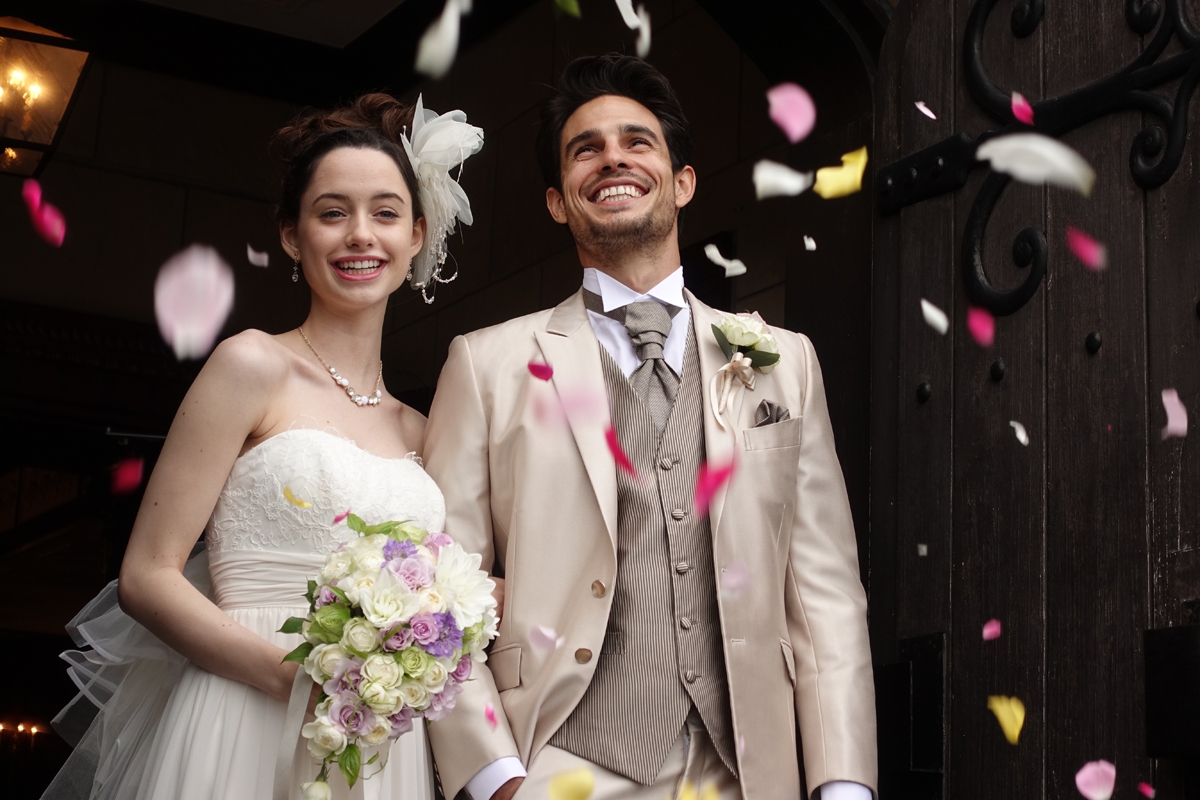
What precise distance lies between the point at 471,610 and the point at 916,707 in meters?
0.93

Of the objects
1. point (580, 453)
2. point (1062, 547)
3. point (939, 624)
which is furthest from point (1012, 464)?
point (580, 453)

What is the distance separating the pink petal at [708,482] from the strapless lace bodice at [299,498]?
43 centimetres

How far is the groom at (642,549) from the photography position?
200 centimetres

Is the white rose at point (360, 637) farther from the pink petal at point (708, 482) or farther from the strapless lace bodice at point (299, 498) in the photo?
the pink petal at point (708, 482)

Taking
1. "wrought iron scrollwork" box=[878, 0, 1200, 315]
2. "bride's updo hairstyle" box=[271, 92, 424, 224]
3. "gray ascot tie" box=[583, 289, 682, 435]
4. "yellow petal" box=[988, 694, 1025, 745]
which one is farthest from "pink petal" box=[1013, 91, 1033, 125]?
"bride's updo hairstyle" box=[271, 92, 424, 224]

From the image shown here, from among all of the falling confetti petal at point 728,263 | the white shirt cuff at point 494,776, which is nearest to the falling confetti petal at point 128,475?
the falling confetti petal at point 728,263

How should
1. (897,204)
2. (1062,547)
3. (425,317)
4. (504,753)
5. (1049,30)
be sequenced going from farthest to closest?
(425,317) < (897,204) < (1049,30) < (1062,547) < (504,753)

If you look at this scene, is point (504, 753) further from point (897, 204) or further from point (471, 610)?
point (897, 204)

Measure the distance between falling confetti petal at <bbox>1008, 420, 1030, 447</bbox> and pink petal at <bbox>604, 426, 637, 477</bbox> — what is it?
62 cm

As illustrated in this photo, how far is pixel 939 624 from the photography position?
2330mm

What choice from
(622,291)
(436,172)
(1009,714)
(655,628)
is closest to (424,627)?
(655,628)

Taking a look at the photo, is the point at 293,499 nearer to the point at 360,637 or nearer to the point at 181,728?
the point at 181,728

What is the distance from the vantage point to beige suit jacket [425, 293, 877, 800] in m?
2.01

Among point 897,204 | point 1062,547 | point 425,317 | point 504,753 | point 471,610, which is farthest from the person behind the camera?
point 425,317
